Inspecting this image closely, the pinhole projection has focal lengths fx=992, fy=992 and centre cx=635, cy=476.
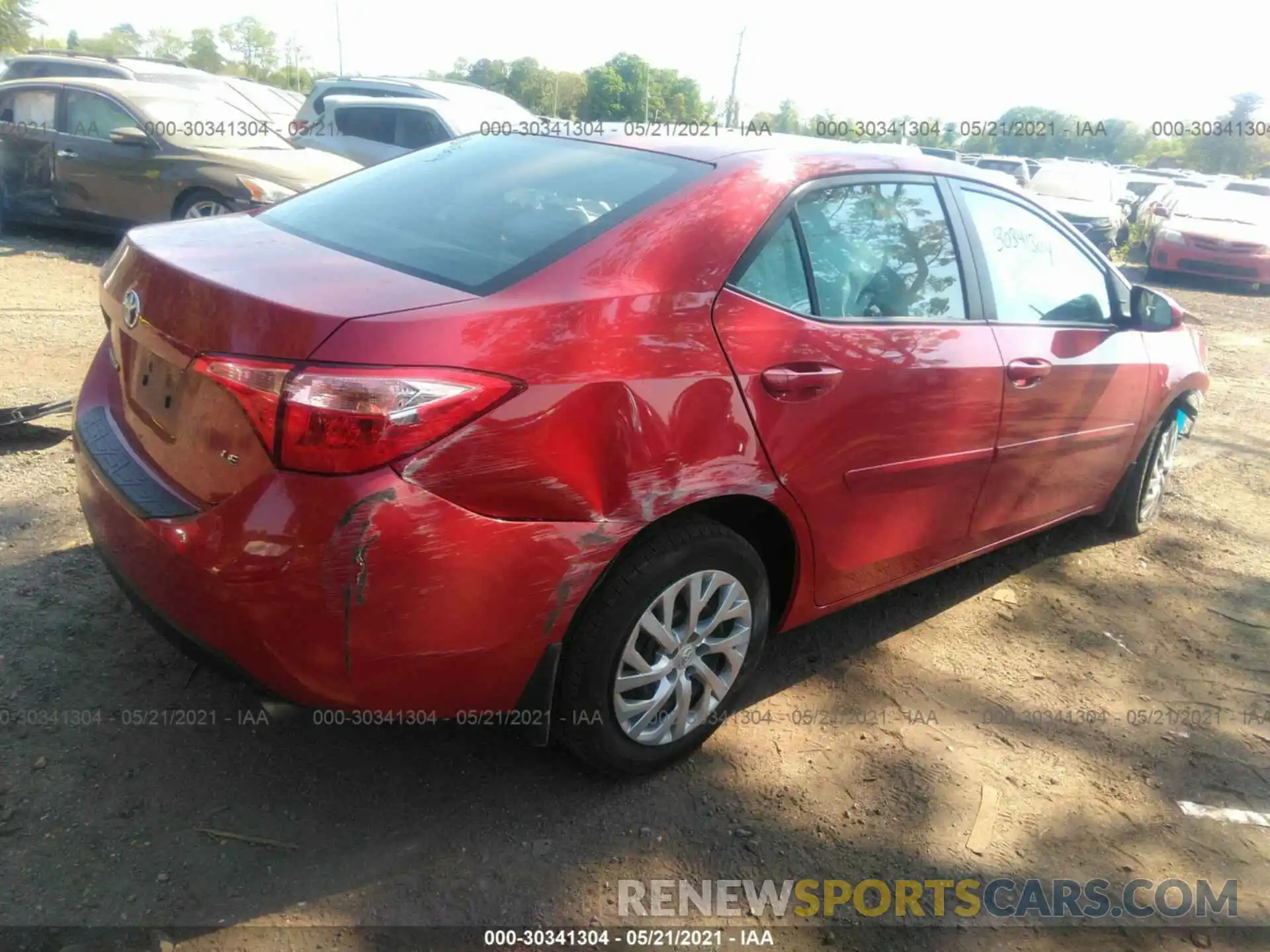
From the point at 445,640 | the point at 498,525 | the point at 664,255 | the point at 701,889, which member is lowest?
the point at 701,889

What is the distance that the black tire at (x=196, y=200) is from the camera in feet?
28.0

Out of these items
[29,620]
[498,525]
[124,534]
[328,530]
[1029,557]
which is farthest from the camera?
[1029,557]

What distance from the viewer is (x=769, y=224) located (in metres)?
2.64

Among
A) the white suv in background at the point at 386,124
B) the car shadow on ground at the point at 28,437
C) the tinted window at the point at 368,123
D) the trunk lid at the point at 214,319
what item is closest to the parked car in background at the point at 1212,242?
the white suv in background at the point at 386,124

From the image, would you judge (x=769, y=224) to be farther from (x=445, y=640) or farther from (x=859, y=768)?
(x=859, y=768)

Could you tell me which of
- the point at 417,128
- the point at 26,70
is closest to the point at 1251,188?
the point at 417,128

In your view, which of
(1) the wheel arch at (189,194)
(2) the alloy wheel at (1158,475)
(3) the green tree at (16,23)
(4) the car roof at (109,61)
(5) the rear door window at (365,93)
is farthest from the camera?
(3) the green tree at (16,23)

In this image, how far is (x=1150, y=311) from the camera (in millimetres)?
3969

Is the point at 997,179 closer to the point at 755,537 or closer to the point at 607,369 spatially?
the point at 755,537

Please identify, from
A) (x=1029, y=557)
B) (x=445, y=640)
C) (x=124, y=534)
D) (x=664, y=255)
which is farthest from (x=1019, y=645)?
(x=124, y=534)

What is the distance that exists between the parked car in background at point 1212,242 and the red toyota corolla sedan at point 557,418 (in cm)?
1246

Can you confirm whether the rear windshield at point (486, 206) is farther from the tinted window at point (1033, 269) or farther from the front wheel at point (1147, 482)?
the front wheel at point (1147, 482)

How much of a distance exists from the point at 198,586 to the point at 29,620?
52.2 inches

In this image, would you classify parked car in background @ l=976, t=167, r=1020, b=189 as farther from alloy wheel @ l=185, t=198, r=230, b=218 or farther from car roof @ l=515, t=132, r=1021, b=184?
alloy wheel @ l=185, t=198, r=230, b=218
